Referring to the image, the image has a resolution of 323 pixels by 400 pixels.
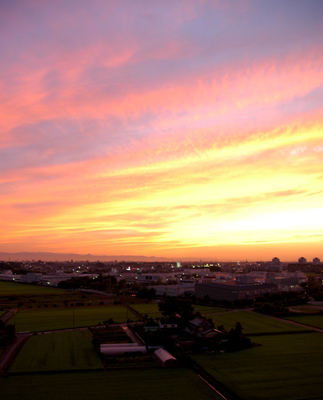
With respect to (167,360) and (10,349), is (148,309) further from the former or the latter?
(167,360)

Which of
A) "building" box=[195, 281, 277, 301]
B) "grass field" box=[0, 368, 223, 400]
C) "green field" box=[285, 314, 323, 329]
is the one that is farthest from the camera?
"building" box=[195, 281, 277, 301]

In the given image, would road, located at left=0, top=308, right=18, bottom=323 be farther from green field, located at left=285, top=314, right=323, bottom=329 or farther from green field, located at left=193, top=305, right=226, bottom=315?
green field, located at left=285, top=314, right=323, bottom=329

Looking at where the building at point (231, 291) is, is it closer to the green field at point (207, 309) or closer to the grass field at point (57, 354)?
the green field at point (207, 309)

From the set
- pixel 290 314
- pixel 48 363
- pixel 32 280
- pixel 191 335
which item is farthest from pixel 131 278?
pixel 48 363

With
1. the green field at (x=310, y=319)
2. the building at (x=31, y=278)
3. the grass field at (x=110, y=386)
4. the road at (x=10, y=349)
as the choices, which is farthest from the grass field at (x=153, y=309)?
the building at (x=31, y=278)

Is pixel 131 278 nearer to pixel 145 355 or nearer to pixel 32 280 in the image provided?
pixel 32 280

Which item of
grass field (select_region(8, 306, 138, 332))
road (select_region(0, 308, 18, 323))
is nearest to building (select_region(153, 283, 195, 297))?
grass field (select_region(8, 306, 138, 332))
